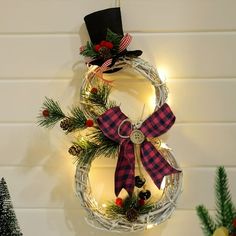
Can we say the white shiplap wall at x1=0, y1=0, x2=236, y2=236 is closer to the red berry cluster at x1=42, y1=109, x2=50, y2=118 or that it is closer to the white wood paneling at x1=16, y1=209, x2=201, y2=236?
the white wood paneling at x1=16, y1=209, x2=201, y2=236

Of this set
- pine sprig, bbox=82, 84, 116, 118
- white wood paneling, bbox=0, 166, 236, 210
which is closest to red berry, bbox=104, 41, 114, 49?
pine sprig, bbox=82, 84, 116, 118

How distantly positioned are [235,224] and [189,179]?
0.36m

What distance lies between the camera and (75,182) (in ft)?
3.33

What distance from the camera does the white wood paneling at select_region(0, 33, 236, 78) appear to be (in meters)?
1.07

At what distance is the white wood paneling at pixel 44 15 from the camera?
1.06m

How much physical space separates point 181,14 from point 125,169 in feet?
1.48

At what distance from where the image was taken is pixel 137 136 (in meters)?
0.99

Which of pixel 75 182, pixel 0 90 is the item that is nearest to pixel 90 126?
pixel 75 182

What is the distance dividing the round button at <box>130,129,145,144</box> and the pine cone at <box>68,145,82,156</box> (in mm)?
140

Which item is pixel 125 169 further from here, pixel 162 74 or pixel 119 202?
pixel 162 74

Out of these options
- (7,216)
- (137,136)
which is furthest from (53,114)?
(7,216)

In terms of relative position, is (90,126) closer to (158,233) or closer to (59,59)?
(59,59)

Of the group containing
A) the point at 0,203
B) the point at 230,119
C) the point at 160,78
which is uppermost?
the point at 160,78

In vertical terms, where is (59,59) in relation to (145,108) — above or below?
above
